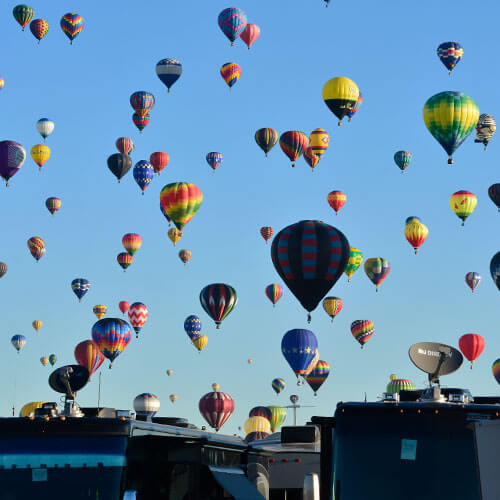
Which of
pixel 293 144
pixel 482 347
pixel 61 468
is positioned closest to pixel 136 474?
pixel 61 468

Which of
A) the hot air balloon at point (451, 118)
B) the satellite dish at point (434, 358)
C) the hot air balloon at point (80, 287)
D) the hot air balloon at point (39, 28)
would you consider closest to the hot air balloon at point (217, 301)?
the hot air balloon at point (451, 118)

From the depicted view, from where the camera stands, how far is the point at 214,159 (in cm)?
8038

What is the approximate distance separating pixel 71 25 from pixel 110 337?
2400 cm

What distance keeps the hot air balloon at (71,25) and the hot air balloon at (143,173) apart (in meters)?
9.66

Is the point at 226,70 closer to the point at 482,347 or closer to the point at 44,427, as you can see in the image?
the point at 482,347

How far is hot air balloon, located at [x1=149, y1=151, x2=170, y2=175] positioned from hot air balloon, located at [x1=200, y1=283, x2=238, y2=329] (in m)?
13.1

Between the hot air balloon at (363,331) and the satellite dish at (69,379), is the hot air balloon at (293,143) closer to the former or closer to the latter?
the hot air balloon at (363,331)

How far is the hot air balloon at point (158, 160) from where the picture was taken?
3108 inches

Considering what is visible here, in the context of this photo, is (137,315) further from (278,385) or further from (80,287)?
(278,385)

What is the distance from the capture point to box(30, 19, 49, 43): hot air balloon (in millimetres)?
80438

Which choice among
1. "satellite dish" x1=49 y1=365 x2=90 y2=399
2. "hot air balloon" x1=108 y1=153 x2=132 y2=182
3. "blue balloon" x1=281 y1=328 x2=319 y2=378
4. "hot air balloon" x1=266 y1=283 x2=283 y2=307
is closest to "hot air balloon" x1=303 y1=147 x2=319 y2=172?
"blue balloon" x1=281 y1=328 x2=319 y2=378

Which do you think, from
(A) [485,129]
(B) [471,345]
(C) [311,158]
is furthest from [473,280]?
(C) [311,158]

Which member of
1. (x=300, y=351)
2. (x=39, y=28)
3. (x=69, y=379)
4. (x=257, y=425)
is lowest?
(x=69, y=379)

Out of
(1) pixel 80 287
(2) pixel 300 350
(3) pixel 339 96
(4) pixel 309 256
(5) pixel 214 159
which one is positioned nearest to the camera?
(4) pixel 309 256
